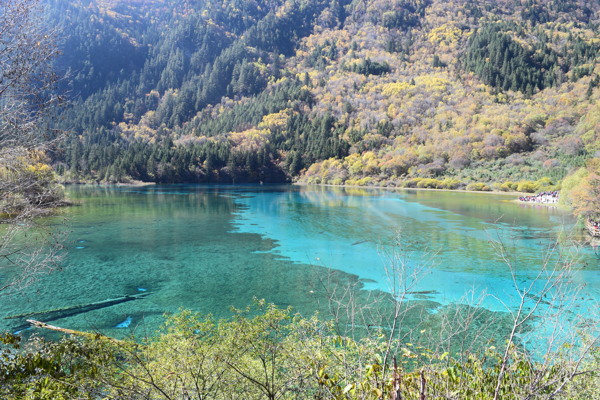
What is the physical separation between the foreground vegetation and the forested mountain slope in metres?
42.5

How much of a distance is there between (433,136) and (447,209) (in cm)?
6205

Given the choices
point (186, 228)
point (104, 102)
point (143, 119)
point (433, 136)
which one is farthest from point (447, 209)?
point (104, 102)

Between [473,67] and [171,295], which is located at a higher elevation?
→ [473,67]

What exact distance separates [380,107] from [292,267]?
118523 millimetres

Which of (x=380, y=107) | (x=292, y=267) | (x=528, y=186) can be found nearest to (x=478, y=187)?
(x=528, y=186)

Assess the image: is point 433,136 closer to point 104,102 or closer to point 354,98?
point 354,98

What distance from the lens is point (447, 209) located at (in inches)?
1512

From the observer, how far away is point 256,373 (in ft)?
18.6

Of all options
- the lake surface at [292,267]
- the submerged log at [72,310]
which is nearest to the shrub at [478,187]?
the lake surface at [292,267]

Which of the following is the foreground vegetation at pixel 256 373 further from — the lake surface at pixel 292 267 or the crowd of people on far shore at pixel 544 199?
the crowd of people on far shore at pixel 544 199

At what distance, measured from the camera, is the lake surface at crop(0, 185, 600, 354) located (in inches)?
426

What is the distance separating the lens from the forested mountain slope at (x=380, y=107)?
81312 mm

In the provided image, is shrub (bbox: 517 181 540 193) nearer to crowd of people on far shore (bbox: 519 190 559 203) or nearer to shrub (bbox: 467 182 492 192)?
shrub (bbox: 467 182 492 192)

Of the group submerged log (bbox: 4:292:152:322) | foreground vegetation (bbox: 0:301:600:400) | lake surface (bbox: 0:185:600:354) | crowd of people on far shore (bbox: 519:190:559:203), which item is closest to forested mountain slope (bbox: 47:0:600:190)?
crowd of people on far shore (bbox: 519:190:559:203)
